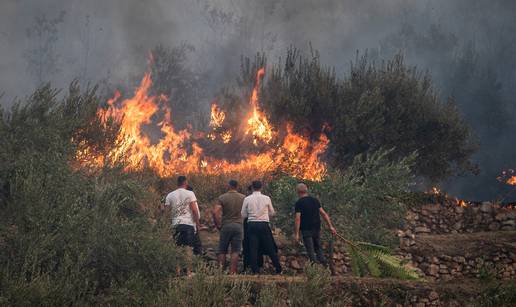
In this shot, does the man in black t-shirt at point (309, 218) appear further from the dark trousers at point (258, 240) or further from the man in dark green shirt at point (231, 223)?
the man in dark green shirt at point (231, 223)

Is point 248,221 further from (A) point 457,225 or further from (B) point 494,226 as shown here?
(B) point 494,226

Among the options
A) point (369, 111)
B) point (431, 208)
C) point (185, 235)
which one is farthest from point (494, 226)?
point (185, 235)

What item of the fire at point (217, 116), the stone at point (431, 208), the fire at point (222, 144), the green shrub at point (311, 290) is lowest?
the green shrub at point (311, 290)

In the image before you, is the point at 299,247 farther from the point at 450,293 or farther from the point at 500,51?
the point at 500,51

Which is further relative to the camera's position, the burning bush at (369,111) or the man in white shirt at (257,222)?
the burning bush at (369,111)

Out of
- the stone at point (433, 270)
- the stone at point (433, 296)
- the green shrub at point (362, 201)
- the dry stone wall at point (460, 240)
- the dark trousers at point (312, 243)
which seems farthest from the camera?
the dry stone wall at point (460, 240)

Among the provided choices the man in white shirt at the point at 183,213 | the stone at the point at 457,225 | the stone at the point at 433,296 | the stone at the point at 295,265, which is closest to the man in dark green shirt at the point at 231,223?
the man in white shirt at the point at 183,213

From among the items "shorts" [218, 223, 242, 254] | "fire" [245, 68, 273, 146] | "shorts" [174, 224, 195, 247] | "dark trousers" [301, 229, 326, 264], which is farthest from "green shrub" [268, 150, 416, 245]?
"fire" [245, 68, 273, 146]

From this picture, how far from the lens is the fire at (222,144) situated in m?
25.1

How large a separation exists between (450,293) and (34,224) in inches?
303

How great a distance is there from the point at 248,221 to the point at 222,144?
1636 centimetres

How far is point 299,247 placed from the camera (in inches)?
669

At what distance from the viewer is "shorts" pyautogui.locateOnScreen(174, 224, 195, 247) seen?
13.7 m

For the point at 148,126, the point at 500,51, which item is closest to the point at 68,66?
the point at 148,126
